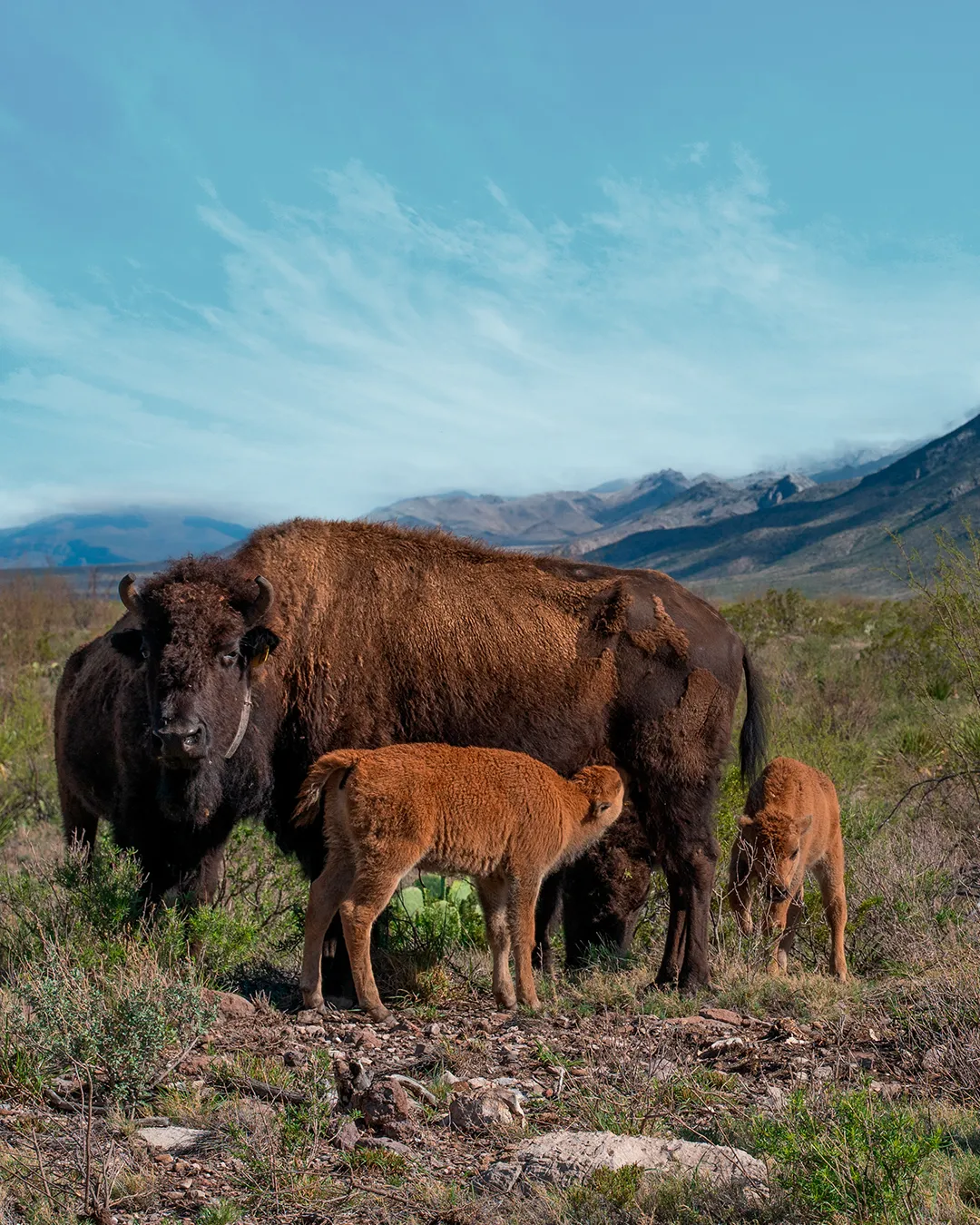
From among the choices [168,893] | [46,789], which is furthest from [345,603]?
[46,789]

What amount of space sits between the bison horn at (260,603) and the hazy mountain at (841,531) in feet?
265

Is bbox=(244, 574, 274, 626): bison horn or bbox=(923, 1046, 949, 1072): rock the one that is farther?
bbox=(244, 574, 274, 626): bison horn

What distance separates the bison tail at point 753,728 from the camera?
27.6 ft

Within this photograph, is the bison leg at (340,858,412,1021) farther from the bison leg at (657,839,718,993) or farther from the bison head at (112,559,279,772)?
the bison leg at (657,839,718,993)

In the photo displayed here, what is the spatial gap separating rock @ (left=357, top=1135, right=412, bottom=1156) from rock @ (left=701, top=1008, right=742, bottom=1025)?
7.16 ft

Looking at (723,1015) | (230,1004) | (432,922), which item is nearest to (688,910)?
(723,1015)

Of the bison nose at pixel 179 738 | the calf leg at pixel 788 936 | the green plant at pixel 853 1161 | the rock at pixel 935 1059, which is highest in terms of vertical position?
the bison nose at pixel 179 738

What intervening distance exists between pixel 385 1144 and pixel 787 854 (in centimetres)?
350

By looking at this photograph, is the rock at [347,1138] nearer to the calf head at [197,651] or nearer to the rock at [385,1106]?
the rock at [385,1106]

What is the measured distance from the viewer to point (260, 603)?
698 cm

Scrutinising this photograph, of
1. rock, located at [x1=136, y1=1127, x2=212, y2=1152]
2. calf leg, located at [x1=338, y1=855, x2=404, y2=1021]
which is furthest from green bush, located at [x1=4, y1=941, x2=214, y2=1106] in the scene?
calf leg, located at [x1=338, y1=855, x2=404, y2=1021]

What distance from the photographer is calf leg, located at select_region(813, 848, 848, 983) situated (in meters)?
7.38

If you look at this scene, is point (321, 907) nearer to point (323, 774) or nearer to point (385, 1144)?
point (323, 774)

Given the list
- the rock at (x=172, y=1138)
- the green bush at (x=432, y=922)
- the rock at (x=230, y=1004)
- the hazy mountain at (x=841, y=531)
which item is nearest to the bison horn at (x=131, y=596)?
the rock at (x=230, y=1004)
